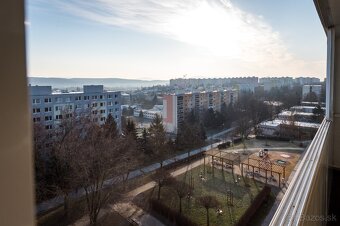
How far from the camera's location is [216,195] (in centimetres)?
111

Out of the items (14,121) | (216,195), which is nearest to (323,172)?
(216,195)

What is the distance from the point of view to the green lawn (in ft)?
3.37

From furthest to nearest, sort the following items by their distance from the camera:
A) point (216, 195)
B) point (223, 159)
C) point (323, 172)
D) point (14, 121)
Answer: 1. point (323, 172)
2. point (223, 159)
3. point (216, 195)
4. point (14, 121)

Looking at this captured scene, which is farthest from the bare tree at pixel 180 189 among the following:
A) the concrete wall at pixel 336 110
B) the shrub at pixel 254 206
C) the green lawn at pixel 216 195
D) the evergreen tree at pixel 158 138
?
the concrete wall at pixel 336 110

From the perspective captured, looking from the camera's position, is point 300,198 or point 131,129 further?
point 300,198

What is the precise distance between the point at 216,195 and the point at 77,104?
742 millimetres

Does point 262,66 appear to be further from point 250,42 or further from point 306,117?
point 306,117

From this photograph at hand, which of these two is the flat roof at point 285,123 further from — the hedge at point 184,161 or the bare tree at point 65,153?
the bare tree at point 65,153

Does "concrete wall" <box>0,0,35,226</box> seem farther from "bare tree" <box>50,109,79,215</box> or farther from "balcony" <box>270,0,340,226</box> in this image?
"balcony" <box>270,0,340,226</box>

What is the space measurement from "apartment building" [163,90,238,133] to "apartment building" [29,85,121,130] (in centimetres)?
29

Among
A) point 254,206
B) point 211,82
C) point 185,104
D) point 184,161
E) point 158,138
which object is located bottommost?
point 254,206

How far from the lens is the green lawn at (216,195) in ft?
3.37

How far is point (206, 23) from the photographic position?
1.34 metres

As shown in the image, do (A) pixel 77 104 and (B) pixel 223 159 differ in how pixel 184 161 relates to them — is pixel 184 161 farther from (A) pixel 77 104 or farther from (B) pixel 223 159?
(A) pixel 77 104
